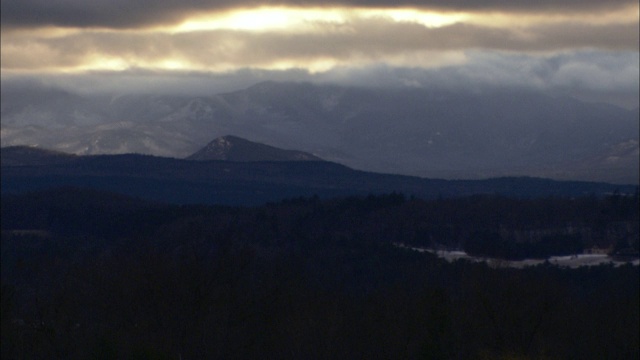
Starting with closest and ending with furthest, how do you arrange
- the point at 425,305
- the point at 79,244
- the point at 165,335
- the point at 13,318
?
1. the point at 165,335
2. the point at 425,305
3. the point at 13,318
4. the point at 79,244

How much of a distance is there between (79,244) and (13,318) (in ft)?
314

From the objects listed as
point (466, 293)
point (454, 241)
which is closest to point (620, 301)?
point (466, 293)

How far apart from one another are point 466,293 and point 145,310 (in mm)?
25279

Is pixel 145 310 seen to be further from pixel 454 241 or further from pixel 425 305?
pixel 454 241

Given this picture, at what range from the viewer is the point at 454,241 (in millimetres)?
182000

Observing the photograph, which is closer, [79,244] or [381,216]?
[79,244]

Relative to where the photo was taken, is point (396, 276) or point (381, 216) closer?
point (396, 276)

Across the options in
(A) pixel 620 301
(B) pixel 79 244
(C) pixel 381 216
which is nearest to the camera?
(A) pixel 620 301

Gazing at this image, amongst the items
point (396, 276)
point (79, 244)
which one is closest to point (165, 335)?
point (396, 276)

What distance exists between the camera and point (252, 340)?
7781 centimetres

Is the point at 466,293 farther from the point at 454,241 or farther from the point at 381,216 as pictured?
the point at 381,216

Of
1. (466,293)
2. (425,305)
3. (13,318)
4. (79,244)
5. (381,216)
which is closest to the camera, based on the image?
(425,305)

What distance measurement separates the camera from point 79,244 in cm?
18138

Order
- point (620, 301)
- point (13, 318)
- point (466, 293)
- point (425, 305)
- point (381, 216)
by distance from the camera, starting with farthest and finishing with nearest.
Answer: point (381, 216), point (620, 301), point (466, 293), point (13, 318), point (425, 305)
